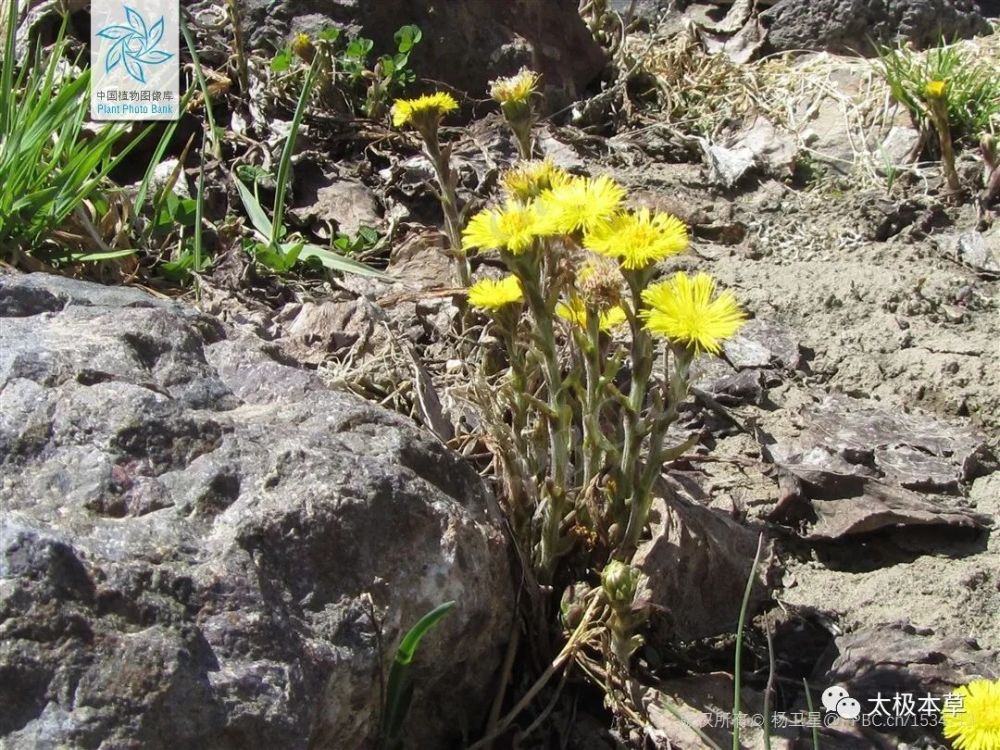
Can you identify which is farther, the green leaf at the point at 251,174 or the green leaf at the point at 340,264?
the green leaf at the point at 251,174

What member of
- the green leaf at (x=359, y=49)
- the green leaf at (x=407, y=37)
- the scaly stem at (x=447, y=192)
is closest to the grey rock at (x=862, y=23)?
the green leaf at (x=407, y=37)

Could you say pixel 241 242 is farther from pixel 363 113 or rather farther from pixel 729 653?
pixel 729 653

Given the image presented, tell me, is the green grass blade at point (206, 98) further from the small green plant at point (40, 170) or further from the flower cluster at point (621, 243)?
the flower cluster at point (621, 243)

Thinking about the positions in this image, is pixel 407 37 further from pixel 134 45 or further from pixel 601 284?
pixel 601 284

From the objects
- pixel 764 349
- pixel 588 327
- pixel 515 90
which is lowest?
pixel 764 349

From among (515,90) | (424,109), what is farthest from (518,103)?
(424,109)
